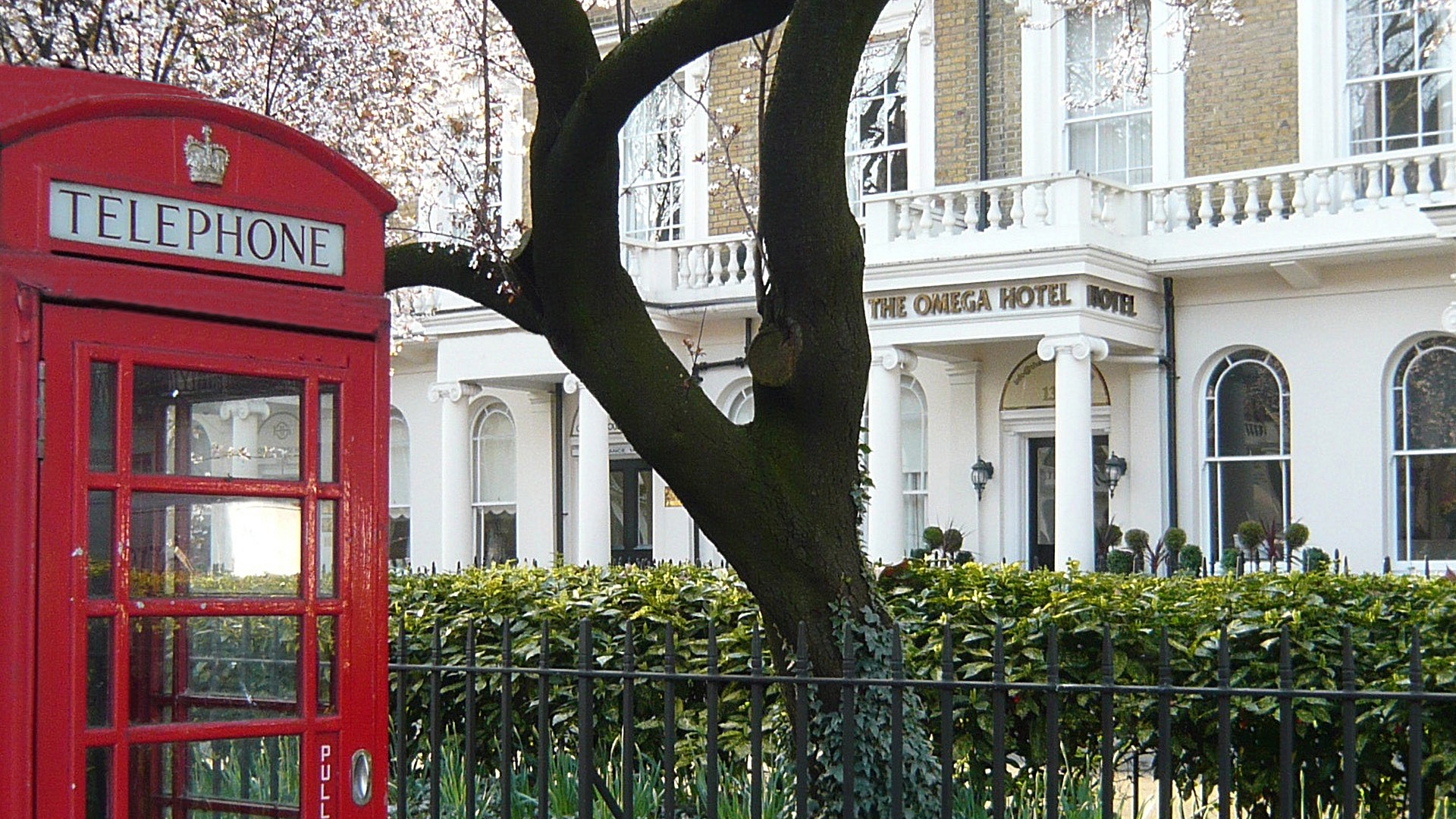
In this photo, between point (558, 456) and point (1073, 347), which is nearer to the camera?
point (1073, 347)

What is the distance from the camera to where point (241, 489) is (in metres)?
4.45

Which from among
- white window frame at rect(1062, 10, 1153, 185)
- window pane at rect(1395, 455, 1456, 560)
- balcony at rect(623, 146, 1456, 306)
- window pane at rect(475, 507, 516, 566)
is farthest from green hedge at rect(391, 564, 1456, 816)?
window pane at rect(475, 507, 516, 566)

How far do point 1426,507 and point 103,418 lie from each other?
56.2 ft

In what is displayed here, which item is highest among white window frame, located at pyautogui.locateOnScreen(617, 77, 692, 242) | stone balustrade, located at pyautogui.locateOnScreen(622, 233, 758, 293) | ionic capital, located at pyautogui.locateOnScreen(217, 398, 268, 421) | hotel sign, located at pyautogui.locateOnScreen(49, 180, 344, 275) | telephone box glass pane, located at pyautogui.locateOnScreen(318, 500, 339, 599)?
white window frame, located at pyautogui.locateOnScreen(617, 77, 692, 242)

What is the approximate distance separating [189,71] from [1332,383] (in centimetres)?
1248

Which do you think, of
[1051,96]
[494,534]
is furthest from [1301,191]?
[494,534]

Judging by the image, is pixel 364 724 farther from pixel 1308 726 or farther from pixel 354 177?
pixel 1308 726

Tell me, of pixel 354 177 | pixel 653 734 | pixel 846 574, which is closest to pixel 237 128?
pixel 354 177

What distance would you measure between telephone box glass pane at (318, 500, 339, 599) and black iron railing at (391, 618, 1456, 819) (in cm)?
152

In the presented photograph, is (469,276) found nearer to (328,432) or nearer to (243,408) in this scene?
(328,432)

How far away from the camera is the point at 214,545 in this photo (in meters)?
4.43

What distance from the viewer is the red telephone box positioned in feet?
13.6

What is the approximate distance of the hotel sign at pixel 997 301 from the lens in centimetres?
1905

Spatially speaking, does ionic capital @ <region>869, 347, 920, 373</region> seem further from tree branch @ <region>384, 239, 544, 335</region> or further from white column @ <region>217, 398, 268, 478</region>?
white column @ <region>217, 398, 268, 478</region>
